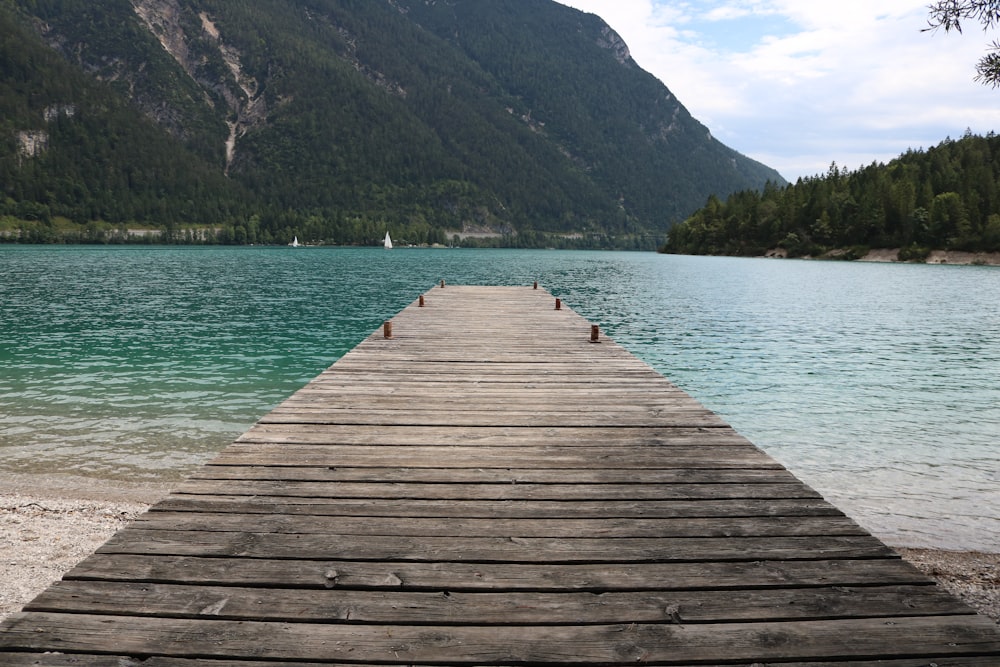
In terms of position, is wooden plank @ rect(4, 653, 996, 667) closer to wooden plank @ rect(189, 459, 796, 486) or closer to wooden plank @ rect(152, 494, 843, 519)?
wooden plank @ rect(152, 494, 843, 519)

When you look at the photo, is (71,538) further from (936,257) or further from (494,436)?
(936,257)

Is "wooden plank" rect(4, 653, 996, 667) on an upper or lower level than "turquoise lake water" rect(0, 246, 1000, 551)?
upper

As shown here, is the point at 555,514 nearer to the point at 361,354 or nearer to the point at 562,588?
the point at 562,588

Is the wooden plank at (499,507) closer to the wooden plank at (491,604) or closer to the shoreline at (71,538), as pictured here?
the wooden plank at (491,604)

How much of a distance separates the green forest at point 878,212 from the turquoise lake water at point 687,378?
90.1 meters

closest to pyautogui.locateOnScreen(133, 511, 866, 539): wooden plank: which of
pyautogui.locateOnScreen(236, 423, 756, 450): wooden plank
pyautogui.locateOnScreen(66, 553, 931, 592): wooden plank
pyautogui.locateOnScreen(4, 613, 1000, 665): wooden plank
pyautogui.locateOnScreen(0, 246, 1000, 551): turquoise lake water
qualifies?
pyautogui.locateOnScreen(66, 553, 931, 592): wooden plank

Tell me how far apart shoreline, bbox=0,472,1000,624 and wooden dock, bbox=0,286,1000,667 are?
260 centimetres

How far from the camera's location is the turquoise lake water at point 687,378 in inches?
409

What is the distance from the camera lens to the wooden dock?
3.04 meters

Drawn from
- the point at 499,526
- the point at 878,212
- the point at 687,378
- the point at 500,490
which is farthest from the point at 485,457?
the point at 878,212

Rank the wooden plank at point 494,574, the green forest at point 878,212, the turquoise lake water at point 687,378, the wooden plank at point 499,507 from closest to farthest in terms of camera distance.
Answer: the wooden plank at point 494,574, the wooden plank at point 499,507, the turquoise lake water at point 687,378, the green forest at point 878,212

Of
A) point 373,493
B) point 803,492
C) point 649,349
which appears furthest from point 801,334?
point 373,493

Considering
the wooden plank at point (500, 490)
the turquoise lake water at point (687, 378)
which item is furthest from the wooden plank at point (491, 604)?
the turquoise lake water at point (687, 378)

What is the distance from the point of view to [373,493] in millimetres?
5078
